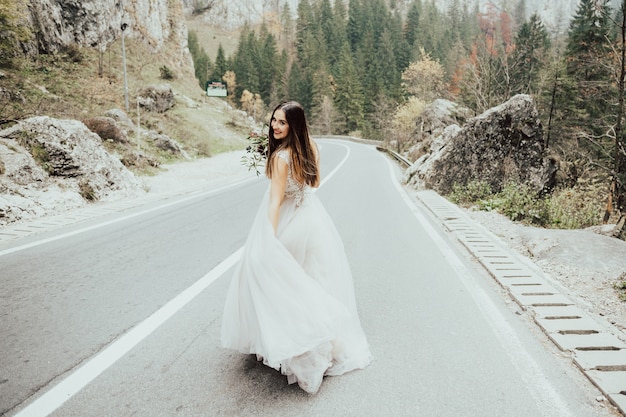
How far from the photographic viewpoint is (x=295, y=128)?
287 cm

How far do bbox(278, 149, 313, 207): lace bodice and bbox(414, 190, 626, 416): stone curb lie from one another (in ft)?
8.16

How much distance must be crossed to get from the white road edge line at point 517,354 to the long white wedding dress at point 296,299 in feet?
3.95

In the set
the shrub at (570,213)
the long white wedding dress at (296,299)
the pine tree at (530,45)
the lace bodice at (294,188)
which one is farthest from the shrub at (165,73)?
the long white wedding dress at (296,299)

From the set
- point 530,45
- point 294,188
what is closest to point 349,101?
point 530,45

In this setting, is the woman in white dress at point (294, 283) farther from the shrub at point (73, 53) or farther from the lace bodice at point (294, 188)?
the shrub at point (73, 53)

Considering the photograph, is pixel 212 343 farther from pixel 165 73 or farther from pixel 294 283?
pixel 165 73

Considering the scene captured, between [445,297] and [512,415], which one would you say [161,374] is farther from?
[445,297]

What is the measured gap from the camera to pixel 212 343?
3.34 meters

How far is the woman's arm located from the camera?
9.09 ft

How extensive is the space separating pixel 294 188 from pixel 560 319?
3.00 m

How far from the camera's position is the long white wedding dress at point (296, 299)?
264cm

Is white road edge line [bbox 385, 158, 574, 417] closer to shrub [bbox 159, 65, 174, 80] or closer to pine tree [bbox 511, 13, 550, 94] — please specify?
shrub [bbox 159, 65, 174, 80]

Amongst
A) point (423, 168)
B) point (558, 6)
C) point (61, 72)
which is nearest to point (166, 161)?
point (423, 168)

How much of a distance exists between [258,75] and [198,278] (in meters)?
91.7
